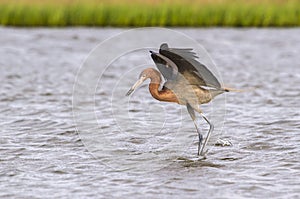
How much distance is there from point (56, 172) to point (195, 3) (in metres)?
14.6

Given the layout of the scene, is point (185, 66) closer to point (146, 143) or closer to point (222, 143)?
point (222, 143)

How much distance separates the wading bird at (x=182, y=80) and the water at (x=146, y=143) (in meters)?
0.62

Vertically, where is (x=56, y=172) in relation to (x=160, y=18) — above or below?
below


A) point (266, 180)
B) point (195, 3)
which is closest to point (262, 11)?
point (195, 3)

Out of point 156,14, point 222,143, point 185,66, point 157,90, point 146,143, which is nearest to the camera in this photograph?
point 185,66

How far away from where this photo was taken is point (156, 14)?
20.0m

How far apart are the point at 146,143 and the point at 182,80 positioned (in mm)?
1220

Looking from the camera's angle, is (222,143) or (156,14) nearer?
(222,143)

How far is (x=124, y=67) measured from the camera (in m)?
15.1

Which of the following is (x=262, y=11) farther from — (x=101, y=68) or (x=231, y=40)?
(x=101, y=68)

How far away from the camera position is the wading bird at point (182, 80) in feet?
23.5

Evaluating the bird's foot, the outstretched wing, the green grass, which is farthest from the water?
the green grass

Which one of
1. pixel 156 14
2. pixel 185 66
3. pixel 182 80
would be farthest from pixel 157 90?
pixel 156 14

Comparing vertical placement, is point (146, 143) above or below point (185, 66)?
below
